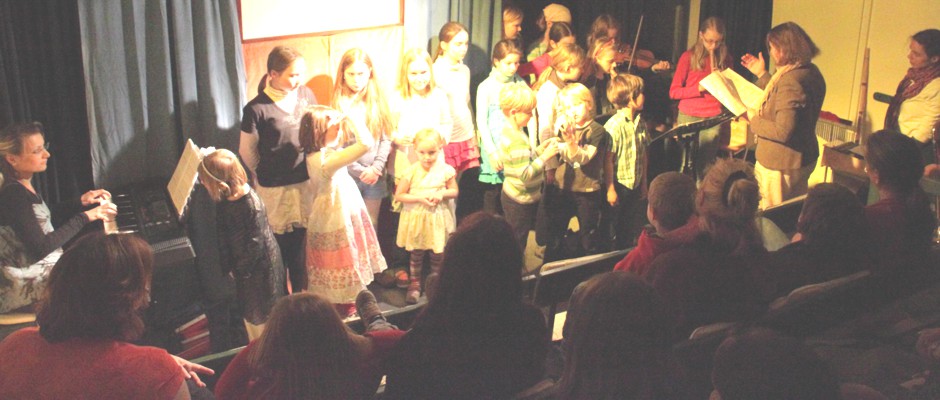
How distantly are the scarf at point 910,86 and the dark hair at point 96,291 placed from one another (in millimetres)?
3744

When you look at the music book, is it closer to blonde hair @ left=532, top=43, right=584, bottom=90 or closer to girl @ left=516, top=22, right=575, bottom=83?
blonde hair @ left=532, top=43, right=584, bottom=90

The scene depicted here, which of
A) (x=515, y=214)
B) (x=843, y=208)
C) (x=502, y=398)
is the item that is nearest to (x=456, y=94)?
(x=515, y=214)

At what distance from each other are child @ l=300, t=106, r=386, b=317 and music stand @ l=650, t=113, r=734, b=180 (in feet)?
5.64

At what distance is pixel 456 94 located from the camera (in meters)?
4.58

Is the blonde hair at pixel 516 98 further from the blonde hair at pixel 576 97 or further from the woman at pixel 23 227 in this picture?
the woman at pixel 23 227

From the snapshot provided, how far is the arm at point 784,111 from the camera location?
13.7 ft

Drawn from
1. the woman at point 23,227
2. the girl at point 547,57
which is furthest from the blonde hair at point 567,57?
the woman at point 23,227

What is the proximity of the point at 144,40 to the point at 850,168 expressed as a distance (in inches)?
139

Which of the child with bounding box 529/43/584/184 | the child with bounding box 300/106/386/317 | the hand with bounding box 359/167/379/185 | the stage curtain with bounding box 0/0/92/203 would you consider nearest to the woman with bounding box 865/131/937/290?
the child with bounding box 529/43/584/184

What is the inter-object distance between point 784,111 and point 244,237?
2.64m

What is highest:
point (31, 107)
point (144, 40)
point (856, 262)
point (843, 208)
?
point (144, 40)

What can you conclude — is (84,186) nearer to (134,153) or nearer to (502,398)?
(134,153)

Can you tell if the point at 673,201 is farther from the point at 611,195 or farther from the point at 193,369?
the point at 193,369

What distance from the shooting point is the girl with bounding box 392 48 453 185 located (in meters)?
4.28
